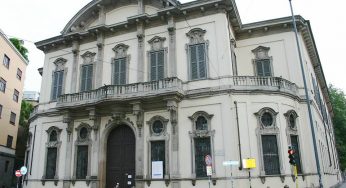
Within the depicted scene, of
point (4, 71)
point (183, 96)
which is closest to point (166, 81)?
point (183, 96)

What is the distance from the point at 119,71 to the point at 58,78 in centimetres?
607

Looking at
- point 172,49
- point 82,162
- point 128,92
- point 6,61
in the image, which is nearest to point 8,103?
point 6,61

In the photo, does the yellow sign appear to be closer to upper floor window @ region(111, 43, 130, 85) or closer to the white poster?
the white poster

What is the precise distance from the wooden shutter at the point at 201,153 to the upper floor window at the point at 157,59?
5260 millimetres

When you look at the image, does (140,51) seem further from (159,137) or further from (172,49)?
(159,137)

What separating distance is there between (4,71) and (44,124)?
38.9 ft

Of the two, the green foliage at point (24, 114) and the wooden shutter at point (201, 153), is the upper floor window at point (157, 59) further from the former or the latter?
the green foliage at point (24, 114)

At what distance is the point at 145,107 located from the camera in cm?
2103

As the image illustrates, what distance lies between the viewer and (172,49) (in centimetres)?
2192

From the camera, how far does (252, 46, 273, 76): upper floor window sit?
75.0 feet

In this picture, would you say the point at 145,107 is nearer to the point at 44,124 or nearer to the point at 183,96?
the point at 183,96

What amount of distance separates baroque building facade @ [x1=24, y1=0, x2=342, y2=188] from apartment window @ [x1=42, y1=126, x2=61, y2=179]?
3.2 inches

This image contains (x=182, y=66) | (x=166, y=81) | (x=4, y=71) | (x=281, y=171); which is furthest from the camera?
(x=4, y=71)

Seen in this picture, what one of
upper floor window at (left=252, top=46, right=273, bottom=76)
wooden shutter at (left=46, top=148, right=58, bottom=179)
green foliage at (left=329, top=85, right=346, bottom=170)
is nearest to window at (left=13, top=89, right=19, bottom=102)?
wooden shutter at (left=46, top=148, right=58, bottom=179)
